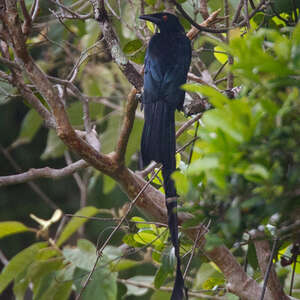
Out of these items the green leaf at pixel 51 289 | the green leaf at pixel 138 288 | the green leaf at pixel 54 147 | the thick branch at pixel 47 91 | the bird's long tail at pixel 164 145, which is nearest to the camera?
the thick branch at pixel 47 91

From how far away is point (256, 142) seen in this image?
94cm

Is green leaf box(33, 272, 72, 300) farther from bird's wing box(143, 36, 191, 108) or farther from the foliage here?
bird's wing box(143, 36, 191, 108)

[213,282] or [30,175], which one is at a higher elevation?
[30,175]

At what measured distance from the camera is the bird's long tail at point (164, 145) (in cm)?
166

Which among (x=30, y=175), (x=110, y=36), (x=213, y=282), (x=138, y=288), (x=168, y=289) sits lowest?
(x=138, y=288)

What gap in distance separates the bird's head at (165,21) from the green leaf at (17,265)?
130 centimetres

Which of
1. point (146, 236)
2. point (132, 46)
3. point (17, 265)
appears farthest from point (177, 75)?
point (17, 265)

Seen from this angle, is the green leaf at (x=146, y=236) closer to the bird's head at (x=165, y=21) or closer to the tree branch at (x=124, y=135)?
the tree branch at (x=124, y=135)

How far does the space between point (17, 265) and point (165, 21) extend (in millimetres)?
1438

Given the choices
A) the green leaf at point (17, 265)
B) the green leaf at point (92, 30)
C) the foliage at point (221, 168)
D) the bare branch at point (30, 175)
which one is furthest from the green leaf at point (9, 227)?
the green leaf at point (92, 30)

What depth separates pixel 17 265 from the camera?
8.48 feet

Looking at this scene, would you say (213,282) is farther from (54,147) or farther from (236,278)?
(54,147)

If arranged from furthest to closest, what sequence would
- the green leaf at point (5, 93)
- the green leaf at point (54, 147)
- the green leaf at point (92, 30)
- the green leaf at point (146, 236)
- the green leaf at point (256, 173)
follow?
the green leaf at point (54, 147), the green leaf at point (92, 30), the green leaf at point (5, 93), the green leaf at point (146, 236), the green leaf at point (256, 173)

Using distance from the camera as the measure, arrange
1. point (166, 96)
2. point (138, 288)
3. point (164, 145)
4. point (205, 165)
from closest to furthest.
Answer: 1. point (205, 165)
2. point (164, 145)
3. point (166, 96)
4. point (138, 288)
